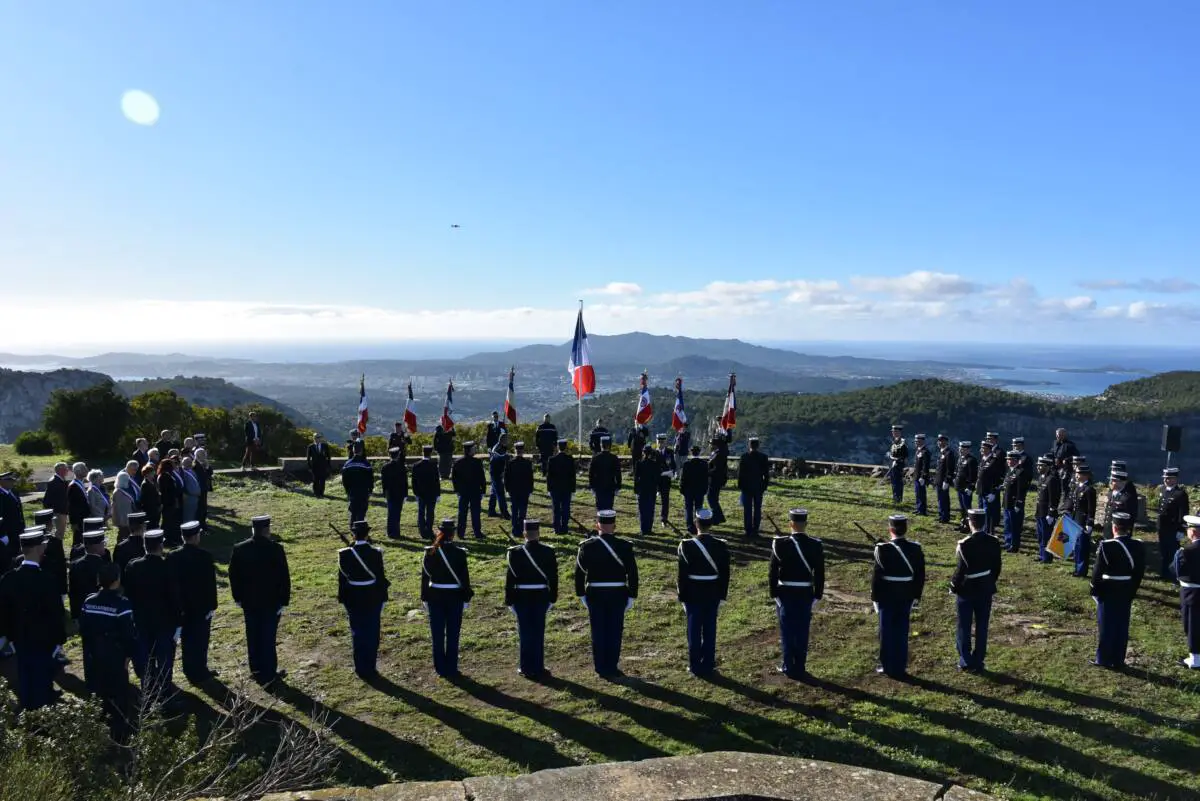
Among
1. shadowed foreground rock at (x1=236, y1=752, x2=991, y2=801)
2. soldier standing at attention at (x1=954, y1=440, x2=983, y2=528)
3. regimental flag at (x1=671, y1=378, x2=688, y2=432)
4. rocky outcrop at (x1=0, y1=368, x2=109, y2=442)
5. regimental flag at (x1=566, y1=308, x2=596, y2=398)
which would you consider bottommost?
rocky outcrop at (x1=0, y1=368, x2=109, y2=442)

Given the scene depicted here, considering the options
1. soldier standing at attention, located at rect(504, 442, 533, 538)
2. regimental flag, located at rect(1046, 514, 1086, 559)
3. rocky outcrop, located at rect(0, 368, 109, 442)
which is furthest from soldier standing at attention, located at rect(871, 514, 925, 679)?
rocky outcrop, located at rect(0, 368, 109, 442)

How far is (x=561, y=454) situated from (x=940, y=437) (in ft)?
25.8

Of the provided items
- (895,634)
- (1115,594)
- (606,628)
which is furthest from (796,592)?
(1115,594)

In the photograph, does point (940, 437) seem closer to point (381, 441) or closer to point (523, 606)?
point (523, 606)

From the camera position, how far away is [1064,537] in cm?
1243

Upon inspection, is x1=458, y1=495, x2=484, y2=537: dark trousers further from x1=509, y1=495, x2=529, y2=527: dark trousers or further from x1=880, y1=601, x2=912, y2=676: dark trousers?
x1=880, y1=601, x2=912, y2=676: dark trousers

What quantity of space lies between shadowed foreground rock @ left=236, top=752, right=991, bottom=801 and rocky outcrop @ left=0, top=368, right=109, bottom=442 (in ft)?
255

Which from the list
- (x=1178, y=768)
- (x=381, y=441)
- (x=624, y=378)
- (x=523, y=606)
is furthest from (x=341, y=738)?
(x=624, y=378)

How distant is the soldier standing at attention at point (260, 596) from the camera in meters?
8.20

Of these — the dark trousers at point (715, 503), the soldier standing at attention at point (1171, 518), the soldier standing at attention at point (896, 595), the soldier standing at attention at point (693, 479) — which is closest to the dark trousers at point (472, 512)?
the soldier standing at attention at point (693, 479)

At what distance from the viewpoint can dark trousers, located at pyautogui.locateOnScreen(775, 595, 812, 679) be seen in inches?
A: 327

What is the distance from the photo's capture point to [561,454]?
14.9m

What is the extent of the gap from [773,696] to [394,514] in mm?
9260

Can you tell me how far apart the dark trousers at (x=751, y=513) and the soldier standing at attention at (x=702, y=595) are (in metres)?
6.61
